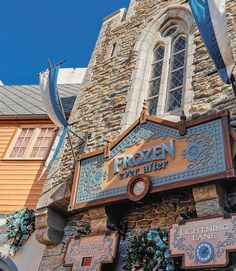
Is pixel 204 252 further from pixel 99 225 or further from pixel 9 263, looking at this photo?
pixel 9 263

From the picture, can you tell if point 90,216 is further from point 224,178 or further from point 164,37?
point 164,37

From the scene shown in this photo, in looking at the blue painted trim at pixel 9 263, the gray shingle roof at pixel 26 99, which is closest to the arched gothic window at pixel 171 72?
the gray shingle roof at pixel 26 99

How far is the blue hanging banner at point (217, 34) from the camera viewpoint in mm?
4113

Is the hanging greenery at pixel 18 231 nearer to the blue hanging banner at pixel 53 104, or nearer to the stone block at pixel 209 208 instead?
the blue hanging banner at pixel 53 104

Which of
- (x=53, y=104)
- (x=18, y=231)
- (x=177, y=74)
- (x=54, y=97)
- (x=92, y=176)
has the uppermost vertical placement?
(x=177, y=74)

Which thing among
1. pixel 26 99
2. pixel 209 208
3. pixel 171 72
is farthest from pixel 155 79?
pixel 26 99

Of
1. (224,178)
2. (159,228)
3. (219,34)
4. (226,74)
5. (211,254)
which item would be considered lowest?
(211,254)

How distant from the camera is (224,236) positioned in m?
3.52

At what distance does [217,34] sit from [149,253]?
3.06 m

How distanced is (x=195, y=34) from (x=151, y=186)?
3634mm

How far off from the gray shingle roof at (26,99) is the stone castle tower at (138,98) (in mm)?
1750

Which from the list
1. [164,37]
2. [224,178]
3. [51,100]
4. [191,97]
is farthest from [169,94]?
[224,178]

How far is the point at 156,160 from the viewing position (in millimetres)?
4598

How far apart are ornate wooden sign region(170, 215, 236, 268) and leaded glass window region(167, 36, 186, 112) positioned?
8.91 ft
